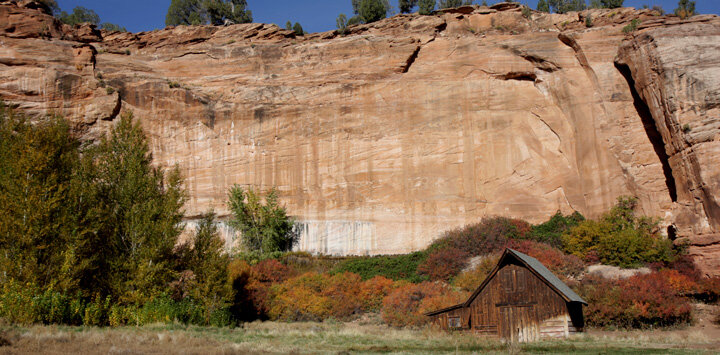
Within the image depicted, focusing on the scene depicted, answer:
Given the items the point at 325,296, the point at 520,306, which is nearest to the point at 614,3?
the point at 325,296

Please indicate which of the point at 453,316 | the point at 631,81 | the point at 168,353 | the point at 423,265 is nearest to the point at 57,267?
the point at 168,353

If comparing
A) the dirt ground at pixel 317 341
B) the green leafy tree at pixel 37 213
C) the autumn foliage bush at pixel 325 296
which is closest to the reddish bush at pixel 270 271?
the autumn foliage bush at pixel 325 296

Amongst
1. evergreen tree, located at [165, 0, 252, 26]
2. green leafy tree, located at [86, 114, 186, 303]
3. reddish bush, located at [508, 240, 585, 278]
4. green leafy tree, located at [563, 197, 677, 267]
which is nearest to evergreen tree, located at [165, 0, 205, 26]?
evergreen tree, located at [165, 0, 252, 26]

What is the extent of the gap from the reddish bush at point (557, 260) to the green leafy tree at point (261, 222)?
46.8 feet

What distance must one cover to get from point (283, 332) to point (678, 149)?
73.3 feet

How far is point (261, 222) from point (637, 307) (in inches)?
834

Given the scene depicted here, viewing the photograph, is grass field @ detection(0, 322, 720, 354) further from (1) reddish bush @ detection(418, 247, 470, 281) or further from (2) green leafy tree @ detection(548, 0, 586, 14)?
(2) green leafy tree @ detection(548, 0, 586, 14)

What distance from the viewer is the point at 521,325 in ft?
65.0

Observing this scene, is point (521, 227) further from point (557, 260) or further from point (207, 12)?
point (207, 12)

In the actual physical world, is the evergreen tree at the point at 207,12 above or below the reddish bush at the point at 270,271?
above

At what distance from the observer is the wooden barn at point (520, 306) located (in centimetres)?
1964

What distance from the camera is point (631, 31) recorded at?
3406 cm

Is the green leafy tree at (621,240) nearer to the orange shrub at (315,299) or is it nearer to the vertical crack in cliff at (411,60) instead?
the orange shrub at (315,299)

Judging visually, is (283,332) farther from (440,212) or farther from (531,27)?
(531,27)
